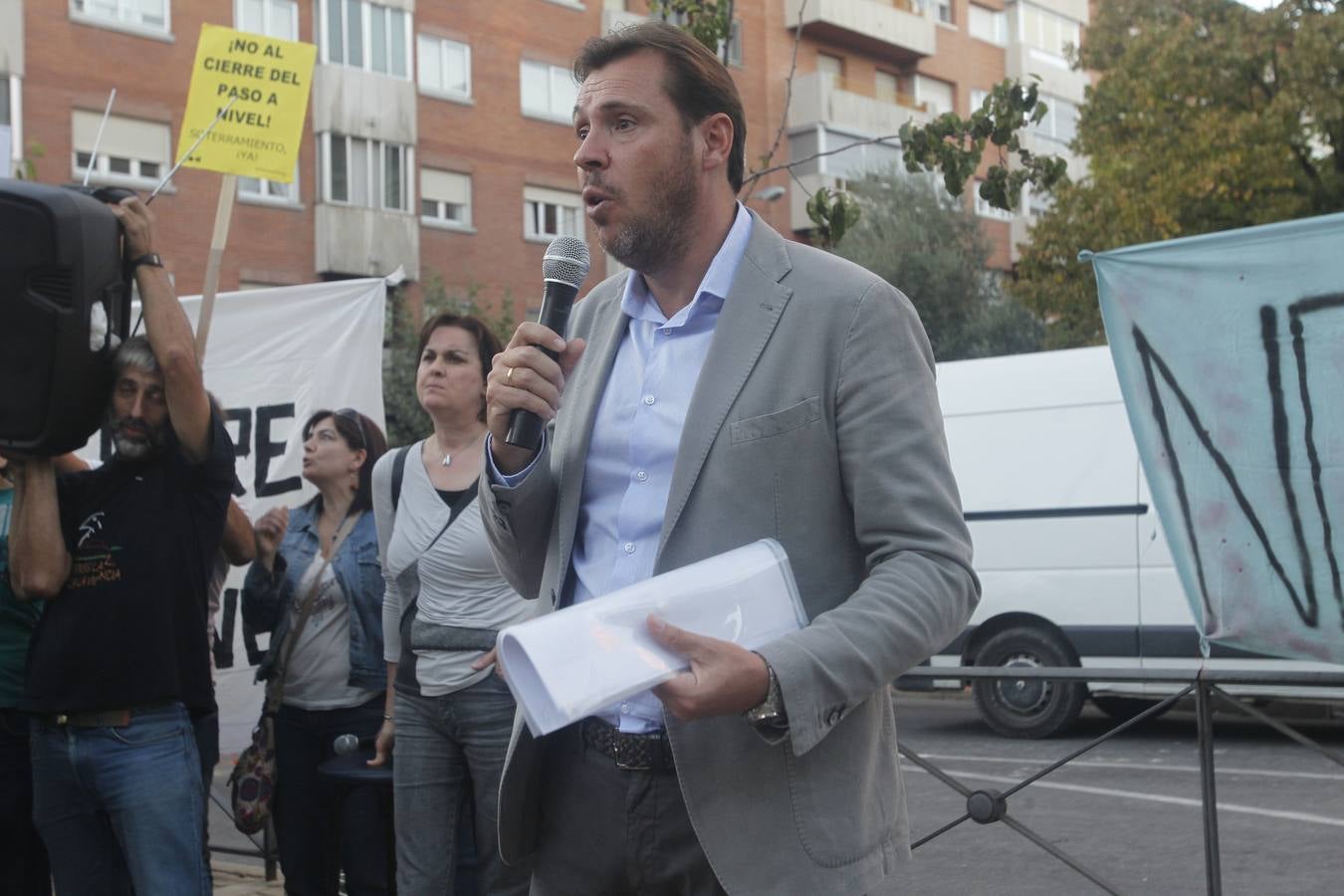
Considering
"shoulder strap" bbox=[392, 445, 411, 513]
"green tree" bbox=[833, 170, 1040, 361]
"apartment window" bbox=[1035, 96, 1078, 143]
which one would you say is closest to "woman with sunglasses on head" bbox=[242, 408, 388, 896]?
"shoulder strap" bbox=[392, 445, 411, 513]

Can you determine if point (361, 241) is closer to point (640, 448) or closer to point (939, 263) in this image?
point (939, 263)

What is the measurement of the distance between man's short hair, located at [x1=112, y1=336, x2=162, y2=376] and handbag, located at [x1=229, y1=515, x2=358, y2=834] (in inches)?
54.2

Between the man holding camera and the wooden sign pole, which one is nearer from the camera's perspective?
the man holding camera

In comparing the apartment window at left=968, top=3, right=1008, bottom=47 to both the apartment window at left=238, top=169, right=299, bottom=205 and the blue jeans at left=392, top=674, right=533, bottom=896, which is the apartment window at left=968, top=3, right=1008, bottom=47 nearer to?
the apartment window at left=238, top=169, right=299, bottom=205

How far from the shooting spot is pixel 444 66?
94.0 feet

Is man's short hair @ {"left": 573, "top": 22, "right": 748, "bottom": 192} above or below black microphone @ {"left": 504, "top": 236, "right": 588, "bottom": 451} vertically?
above

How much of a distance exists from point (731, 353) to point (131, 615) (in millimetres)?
2299

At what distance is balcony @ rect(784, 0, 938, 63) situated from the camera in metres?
34.8

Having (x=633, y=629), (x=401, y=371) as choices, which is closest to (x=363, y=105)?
(x=401, y=371)

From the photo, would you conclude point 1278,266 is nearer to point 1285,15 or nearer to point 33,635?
point 33,635

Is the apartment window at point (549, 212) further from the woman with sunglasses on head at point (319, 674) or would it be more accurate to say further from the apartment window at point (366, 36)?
the woman with sunglasses on head at point (319, 674)

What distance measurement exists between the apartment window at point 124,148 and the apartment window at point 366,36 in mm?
3734

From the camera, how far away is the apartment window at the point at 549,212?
98.4 ft

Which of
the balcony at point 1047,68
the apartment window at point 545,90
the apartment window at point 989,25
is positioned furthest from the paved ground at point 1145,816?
the balcony at point 1047,68
